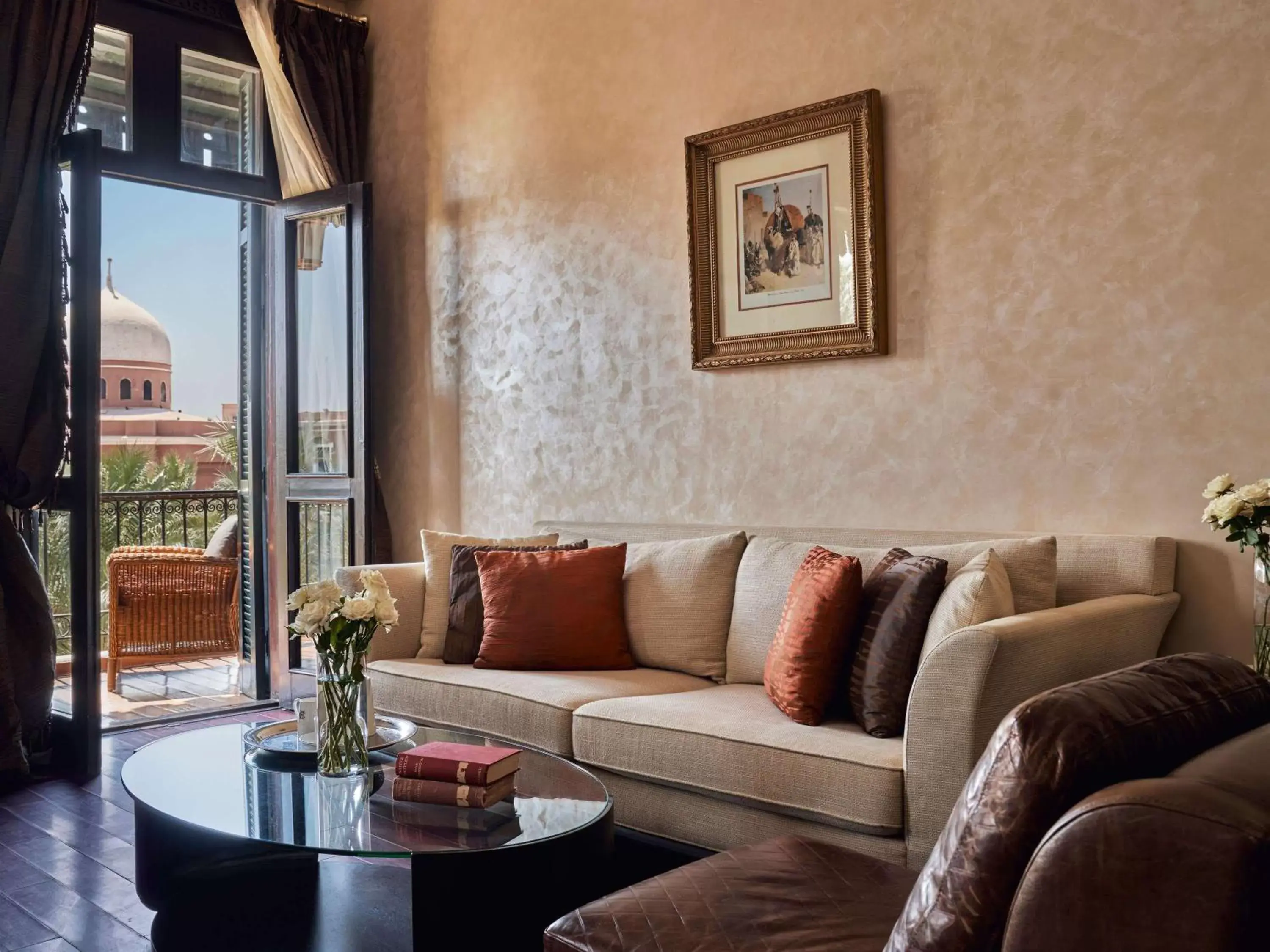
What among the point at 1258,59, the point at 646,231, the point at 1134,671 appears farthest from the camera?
the point at 646,231

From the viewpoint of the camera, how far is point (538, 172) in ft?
14.7

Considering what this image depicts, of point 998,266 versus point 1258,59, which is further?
point 998,266

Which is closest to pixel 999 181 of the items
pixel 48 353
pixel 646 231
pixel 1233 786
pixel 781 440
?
pixel 781 440

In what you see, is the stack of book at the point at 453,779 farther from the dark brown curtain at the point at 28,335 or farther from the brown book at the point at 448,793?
the dark brown curtain at the point at 28,335

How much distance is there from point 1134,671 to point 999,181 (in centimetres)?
223

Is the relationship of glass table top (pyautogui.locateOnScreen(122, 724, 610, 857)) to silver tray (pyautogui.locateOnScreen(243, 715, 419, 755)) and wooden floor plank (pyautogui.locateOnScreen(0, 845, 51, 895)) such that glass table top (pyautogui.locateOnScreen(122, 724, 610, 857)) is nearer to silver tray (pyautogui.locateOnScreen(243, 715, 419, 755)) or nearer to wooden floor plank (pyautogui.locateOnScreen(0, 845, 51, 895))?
silver tray (pyautogui.locateOnScreen(243, 715, 419, 755))

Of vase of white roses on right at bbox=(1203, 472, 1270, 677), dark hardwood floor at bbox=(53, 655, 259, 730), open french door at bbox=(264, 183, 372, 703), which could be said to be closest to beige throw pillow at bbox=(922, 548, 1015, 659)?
vase of white roses on right at bbox=(1203, 472, 1270, 677)

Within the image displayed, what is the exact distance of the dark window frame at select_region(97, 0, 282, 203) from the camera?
4.60 m

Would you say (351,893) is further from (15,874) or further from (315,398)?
(315,398)

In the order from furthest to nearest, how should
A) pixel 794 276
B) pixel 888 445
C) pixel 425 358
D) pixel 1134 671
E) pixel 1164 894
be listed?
pixel 425 358 → pixel 794 276 → pixel 888 445 → pixel 1134 671 → pixel 1164 894

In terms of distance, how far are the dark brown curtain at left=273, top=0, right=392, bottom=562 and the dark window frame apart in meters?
0.26

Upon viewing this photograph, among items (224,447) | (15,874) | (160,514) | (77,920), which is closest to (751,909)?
(77,920)

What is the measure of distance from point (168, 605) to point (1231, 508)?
15.7ft

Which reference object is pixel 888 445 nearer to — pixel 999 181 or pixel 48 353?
pixel 999 181
